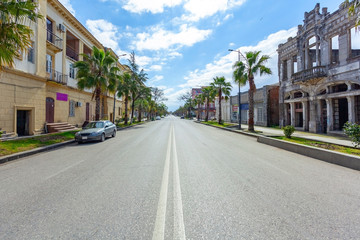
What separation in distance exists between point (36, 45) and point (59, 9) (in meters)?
6.55

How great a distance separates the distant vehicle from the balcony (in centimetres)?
1043

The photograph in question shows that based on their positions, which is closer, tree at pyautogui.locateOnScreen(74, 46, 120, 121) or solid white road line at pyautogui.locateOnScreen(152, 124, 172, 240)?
solid white road line at pyautogui.locateOnScreen(152, 124, 172, 240)

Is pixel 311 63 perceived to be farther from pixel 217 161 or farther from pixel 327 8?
pixel 217 161

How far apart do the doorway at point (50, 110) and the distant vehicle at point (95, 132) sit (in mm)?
8072

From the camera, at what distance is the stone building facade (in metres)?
14.4

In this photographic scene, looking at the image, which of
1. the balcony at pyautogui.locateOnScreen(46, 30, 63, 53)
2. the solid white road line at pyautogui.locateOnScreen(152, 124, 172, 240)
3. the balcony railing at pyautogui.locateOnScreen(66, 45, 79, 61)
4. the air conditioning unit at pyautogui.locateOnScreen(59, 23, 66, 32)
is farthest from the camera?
the balcony railing at pyautogui.locateOnScreen(66, 45, 79, 61)

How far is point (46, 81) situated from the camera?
16.8 m

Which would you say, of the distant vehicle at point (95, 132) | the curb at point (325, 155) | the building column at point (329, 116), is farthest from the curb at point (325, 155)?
the distant vehicle at point (95, 132)

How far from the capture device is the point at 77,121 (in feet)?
74.9

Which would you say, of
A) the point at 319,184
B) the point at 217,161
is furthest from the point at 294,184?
the point at 217,161

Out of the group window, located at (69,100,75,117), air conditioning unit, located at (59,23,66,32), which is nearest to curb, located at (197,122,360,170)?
window, located at (69,100,75,117)

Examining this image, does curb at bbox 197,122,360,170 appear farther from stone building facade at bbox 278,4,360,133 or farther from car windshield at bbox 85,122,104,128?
car windshield at bbox 85,122,104,128

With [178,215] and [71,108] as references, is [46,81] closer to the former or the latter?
[71,108]

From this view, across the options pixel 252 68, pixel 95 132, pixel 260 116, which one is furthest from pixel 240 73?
pixel 95 132
